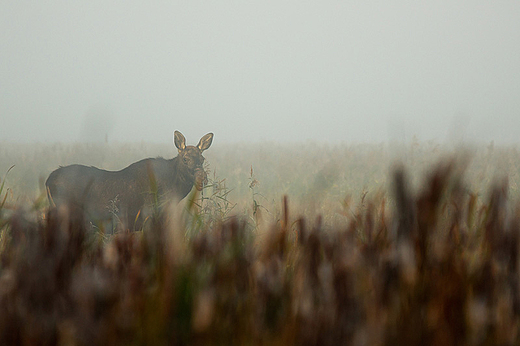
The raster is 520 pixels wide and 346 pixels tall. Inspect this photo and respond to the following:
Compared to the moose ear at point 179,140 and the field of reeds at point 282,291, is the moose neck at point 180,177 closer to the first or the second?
the moose ear at point 179,140

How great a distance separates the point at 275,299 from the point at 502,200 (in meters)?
0.66

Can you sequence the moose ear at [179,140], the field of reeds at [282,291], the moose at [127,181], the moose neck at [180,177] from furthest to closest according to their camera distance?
the moose neck at [180,177] → the moose ear at [179,140] → the moose at [127,181] → the field of reeds at [282,291]

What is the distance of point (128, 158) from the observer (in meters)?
15.6

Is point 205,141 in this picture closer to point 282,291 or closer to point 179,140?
point 179,140

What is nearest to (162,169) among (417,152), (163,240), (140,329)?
(163,240)

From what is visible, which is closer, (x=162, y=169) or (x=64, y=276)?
(x=64, y=276)

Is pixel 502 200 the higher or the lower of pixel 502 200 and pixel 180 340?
the higher

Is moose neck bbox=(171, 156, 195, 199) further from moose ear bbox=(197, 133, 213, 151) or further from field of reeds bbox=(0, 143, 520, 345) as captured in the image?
field of reeds bbox=(0, 143, 520, 345)

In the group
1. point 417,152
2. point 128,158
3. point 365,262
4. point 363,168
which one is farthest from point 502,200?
point 128,158

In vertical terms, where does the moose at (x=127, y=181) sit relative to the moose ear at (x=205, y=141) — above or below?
below

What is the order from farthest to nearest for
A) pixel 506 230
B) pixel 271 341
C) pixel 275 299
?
pixel 506 230 < pixel 275 299 < pixel 271 341

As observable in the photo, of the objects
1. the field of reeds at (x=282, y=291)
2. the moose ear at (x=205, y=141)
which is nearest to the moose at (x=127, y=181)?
the moose ear at (x=205, y=141)

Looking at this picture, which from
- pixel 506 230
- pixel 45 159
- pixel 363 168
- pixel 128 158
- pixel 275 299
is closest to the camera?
pixel 275 299

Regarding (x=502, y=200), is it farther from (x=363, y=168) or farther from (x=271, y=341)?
(x=363, y=168)
